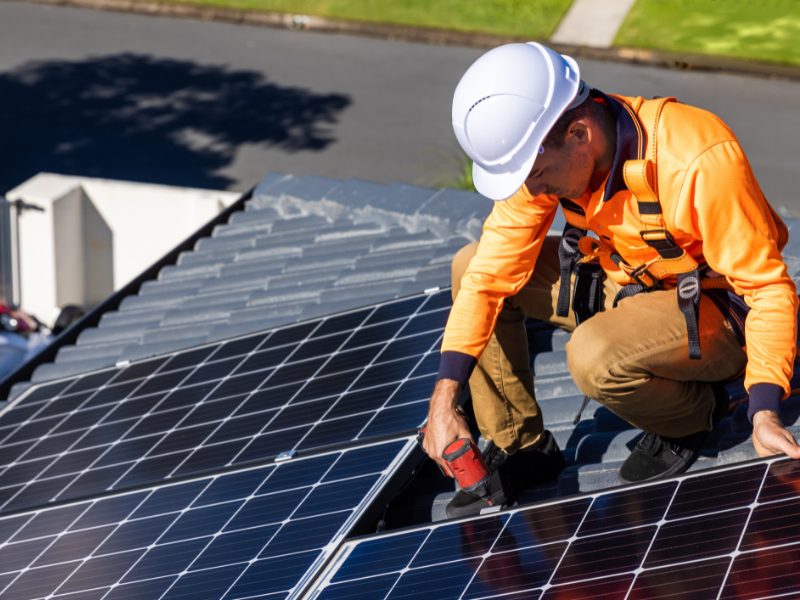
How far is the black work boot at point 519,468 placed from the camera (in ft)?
13.6

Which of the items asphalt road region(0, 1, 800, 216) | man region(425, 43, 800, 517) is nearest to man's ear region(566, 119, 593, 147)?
man region(425, 43, 800, 517)

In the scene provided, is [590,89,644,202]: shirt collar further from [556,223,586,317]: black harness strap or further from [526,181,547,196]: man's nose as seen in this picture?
[556,223,586,317]: black harness strap

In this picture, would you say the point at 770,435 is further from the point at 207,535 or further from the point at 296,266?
the point at 296,266

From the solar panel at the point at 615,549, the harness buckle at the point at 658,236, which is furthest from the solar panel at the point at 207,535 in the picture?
the harness buckle at the point at 658,236

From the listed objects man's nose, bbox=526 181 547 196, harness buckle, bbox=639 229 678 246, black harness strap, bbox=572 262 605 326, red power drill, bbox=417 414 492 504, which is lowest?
red power drill, bbox=417 414 492 504

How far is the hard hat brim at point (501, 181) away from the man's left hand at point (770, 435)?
1260 millimetres

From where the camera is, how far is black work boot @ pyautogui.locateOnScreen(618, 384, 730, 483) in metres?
3.87

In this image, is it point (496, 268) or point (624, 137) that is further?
point (496, 268)

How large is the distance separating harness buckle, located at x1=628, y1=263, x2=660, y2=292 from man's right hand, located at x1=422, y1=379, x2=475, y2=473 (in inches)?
36.8

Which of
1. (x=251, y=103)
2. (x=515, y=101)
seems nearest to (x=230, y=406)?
(x=515, y=101)

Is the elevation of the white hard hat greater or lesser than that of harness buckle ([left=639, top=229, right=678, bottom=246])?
greater

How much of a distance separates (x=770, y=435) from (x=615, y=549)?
2.31 ft

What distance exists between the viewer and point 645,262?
12.7 ft

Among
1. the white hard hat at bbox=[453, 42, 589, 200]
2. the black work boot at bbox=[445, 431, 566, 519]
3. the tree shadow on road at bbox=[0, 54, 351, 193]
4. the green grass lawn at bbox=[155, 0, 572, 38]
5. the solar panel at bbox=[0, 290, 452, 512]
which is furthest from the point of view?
the green grass lawn at bbox=[155, 0, 572, 38]
